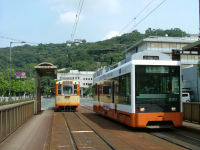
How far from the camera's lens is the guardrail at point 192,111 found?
15828 millimetres

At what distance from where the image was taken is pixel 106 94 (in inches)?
720

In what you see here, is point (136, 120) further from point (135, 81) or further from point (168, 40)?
point (168, 40)

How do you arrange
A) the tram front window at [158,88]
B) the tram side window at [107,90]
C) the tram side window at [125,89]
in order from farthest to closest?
the tram side window at [107,90], the tram side window at [125,89], the tram front window at [158,88]

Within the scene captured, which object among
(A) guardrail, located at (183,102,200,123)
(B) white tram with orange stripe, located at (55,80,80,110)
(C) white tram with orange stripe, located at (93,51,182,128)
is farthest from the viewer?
(B) white tram with orange stripe, located at (55,80,80,110)

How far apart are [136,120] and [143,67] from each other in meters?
2.22

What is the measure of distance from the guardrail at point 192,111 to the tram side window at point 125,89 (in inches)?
165

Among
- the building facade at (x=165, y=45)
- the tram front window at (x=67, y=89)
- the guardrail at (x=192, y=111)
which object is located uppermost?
the building facade at (x=165, y=45)

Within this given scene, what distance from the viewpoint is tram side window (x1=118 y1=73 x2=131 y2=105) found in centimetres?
1302

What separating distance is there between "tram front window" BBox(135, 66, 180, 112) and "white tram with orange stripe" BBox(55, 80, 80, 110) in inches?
669

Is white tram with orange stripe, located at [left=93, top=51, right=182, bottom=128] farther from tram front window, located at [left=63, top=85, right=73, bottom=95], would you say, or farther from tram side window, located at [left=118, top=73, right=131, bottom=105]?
tram front window, located at [left=63, top=85, right=73, bottom=95]

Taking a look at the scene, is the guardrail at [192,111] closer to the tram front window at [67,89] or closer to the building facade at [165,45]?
the tram front window at [67,89]

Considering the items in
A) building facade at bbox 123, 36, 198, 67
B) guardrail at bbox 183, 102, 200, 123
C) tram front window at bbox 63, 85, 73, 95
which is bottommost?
guardrail at bbox 183, 102, 200, 123

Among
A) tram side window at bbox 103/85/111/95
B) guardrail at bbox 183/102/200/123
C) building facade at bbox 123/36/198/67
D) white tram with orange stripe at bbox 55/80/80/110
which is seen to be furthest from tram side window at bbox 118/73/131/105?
building facade at bbox 123/36/198/67

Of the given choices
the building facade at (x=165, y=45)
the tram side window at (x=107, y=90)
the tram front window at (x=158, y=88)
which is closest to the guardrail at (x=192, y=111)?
the tram front window at (x=158, y=88)
